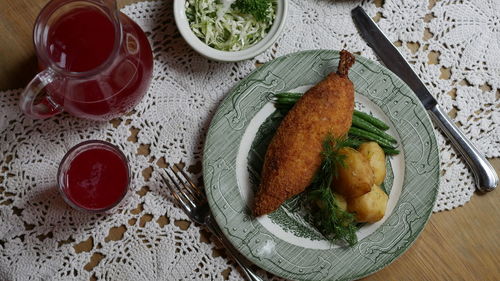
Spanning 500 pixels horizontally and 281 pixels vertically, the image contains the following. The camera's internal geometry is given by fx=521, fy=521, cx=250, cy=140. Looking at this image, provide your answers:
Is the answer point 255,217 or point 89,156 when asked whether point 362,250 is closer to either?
point 255,217

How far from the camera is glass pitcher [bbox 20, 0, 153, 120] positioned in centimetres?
→ 123

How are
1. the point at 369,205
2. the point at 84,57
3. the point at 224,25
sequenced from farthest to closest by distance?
the point at 224,25 → the point at 369,205 → the point at 84,57

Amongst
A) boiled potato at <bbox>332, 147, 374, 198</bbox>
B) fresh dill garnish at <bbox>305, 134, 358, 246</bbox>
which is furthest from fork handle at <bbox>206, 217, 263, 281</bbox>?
boiled potato at <bbox>332, 147, 374, 198</bbox>

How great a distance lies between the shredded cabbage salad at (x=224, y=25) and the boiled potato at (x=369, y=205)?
0.53 m

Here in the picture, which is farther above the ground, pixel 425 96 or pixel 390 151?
pixel 425 96

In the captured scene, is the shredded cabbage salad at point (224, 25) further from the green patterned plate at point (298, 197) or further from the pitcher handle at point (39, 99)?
the pitcher handle at point (39, 99)

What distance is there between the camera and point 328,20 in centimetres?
157

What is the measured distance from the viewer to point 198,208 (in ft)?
4.84

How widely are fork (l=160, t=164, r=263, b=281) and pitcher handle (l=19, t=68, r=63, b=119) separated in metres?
0.35

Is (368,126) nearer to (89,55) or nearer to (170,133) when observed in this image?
(170,133)

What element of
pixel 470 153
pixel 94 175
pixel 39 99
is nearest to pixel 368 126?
pixel 470 153

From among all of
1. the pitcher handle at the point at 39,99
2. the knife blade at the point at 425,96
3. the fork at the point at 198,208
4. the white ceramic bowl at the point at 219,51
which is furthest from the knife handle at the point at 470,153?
the pitcher handle at the point at 39,99

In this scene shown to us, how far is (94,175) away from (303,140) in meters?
0.57

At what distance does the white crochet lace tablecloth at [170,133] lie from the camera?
1477 mm
